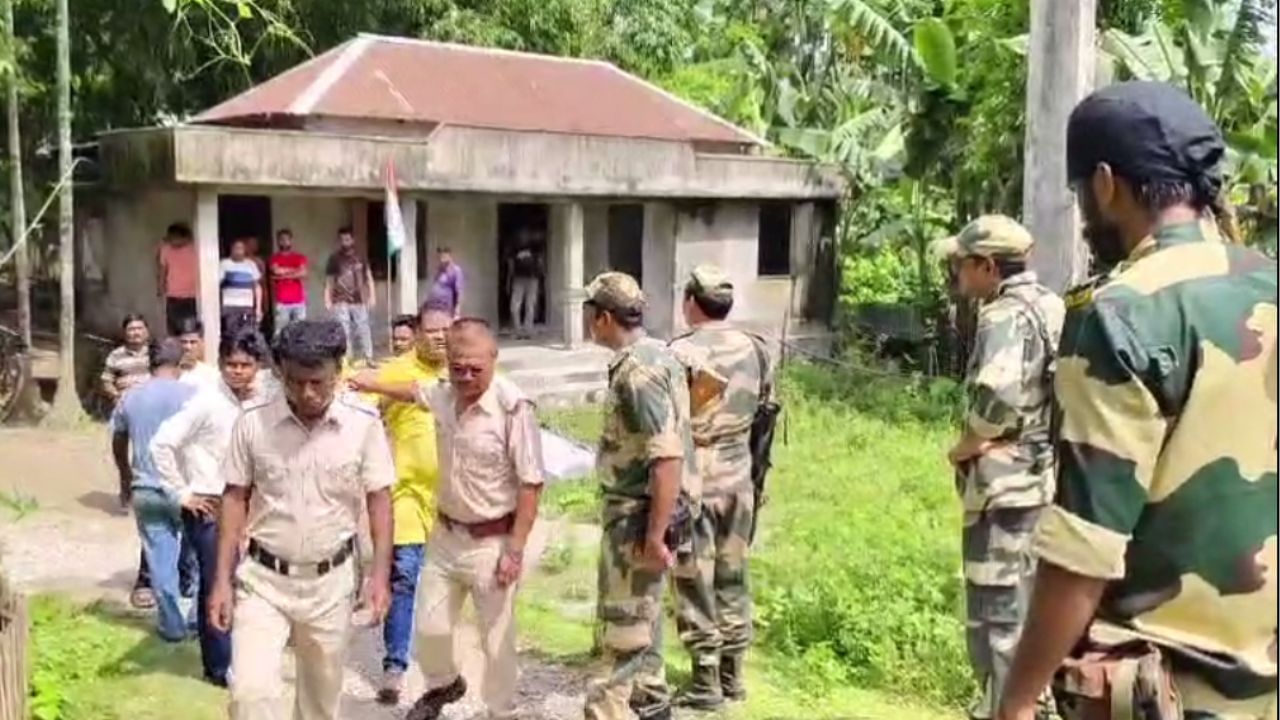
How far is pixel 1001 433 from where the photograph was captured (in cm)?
450

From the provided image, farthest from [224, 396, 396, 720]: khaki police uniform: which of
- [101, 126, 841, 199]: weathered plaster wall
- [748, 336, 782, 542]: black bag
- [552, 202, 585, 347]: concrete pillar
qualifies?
[552, 202, 585, 347]: concrete pillar

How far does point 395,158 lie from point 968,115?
7.17 m

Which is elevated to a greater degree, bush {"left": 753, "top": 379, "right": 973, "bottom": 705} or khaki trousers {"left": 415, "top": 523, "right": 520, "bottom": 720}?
khaki trousers {"left": 415, "top": 523, "right": 520, "bottom": 720}

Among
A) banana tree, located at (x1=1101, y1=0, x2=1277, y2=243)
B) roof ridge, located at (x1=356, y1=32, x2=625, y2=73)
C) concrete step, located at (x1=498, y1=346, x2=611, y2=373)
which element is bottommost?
concrete step, located at (x1=498, y1=346, x2=611, y2=373)

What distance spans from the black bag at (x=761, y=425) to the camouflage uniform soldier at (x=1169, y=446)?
3.51 meters

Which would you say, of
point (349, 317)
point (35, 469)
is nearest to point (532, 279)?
point (349, 317)

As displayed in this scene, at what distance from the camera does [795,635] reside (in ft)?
21.3

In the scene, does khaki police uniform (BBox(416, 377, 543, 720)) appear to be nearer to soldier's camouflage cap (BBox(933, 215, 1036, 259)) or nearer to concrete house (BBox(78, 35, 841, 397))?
soldier's camouflage cap (BBox(933, 215, 1036, 259))

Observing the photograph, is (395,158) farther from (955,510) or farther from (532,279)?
(955,510)

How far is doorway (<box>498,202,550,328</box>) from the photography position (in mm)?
19750

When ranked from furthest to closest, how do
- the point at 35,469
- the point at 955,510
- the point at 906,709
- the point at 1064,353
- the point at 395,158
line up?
1. the point at 395,158
2. the point at 35,469
3. the point at 955,510
4. the point at 906,709
5. the point at 1064,353

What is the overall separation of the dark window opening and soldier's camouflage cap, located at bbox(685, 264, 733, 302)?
49.6 feet

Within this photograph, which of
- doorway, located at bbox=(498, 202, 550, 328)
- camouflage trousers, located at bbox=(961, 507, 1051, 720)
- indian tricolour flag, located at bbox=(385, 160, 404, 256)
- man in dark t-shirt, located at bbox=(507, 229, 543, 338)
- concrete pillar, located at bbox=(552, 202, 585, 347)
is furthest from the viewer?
doorway, located at bbox=(498, 202, 550, 328)

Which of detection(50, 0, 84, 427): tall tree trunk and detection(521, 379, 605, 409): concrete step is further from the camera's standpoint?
detection(521, 379, 605, 409): concrete step
